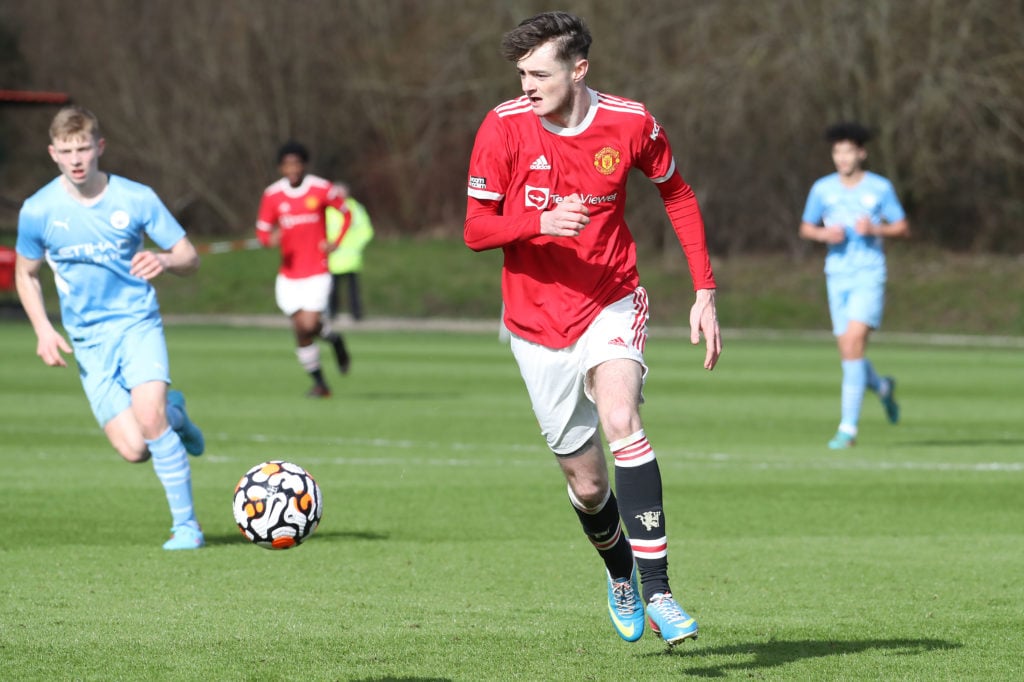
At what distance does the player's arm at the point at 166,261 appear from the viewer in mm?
7887

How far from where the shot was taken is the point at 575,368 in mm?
6094

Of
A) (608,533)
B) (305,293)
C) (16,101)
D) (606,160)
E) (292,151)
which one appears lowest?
(16,101)

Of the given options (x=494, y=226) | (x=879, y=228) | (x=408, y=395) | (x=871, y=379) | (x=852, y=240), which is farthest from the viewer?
(x=408, y=395)

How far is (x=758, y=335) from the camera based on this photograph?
1192 inches

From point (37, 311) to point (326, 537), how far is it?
1.82 meters

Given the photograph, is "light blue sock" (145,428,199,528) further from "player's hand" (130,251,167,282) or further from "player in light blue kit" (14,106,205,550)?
"player's hand" (130,251,167,282)

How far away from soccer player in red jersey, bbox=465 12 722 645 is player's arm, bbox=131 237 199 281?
2.35m

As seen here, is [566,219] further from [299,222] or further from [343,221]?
[343,221]

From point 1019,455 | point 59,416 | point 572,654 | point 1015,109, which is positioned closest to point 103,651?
point 572,654

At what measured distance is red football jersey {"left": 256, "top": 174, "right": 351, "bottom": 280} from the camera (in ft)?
56.4

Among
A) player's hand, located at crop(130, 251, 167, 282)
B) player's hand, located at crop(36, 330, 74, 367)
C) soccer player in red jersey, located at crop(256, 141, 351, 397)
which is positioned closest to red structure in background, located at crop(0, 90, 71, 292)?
soccer player in red jersey, located at crop(256, 141, 351, 397)

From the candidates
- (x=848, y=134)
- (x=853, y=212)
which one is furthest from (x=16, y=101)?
(x=848, y=134)

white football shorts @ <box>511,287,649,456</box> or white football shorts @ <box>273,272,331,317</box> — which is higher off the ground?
white football shorts @ <box>511,287,649,456</box>

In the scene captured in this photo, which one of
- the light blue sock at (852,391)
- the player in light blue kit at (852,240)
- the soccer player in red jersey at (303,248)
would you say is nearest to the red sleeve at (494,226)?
the player in light blue kit at (852,240)
